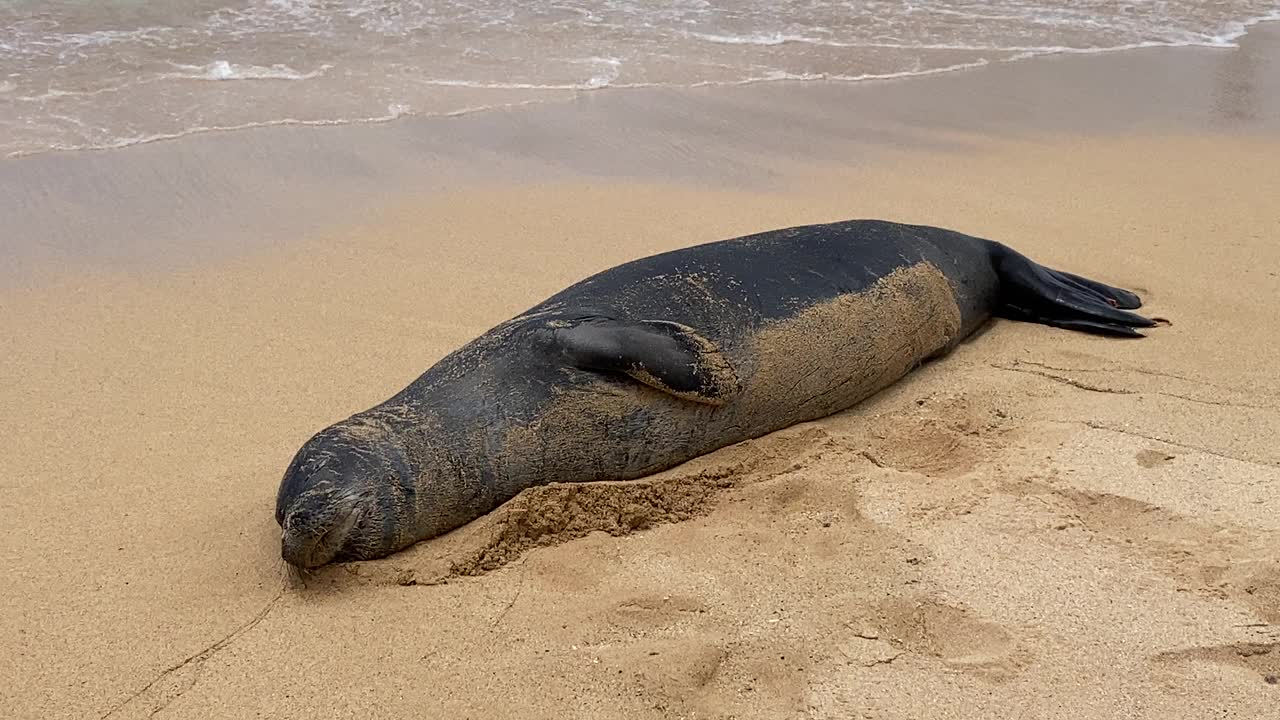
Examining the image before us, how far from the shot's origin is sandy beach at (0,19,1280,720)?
9.09ft

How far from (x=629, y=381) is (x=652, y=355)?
117 mm

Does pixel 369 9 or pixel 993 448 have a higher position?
pixel 369 9

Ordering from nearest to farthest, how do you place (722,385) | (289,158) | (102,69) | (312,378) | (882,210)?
(722,385) → (312,378) → (882,210) → (289,158) → (102,69)

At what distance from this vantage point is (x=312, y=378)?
438 centimetres

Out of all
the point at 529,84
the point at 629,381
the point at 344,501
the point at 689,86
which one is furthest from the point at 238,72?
the point at 344,501

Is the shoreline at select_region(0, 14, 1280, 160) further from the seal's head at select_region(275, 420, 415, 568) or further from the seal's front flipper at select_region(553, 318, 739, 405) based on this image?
the seal's head at select_region(275, 420, 415, 568)

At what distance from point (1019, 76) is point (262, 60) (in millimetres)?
5362

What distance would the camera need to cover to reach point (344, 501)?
10.5 ft

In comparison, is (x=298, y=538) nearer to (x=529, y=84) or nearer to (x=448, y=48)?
(x=529, y=84)

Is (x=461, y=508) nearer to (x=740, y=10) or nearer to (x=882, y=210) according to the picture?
(x=882, y=210)

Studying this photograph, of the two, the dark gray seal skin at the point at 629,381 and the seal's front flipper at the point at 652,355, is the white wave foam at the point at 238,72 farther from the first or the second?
the seal's front flipper at the point at 652,355

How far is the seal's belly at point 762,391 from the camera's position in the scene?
3.53 metres

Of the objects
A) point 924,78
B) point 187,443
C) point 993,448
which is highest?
point 924,78

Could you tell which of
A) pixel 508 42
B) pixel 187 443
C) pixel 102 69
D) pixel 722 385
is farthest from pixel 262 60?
pixel 722 385
